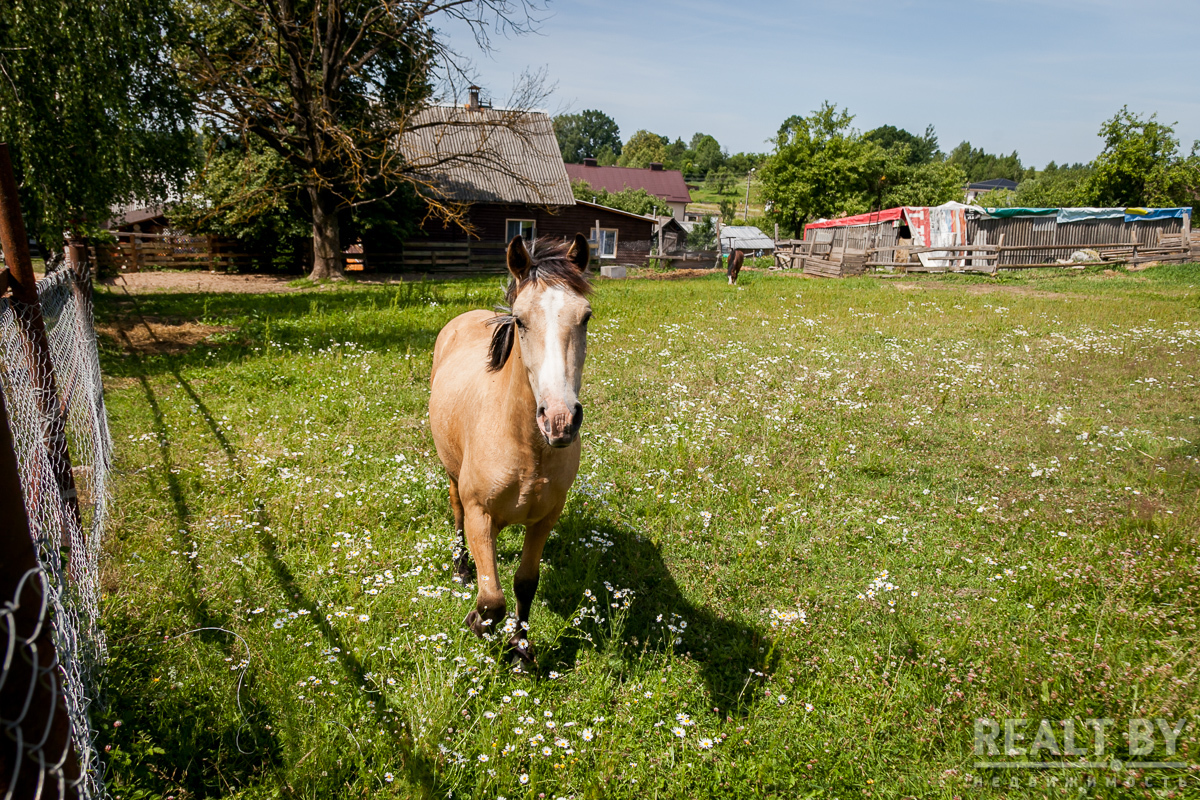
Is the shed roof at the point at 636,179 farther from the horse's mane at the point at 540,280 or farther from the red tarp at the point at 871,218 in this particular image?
the horse's mane at the point at 540,280

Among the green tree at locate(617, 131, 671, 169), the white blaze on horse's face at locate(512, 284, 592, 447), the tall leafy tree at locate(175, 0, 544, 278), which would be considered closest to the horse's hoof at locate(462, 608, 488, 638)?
the white blaze on horse's face at locate(512, 284, 592, 447)

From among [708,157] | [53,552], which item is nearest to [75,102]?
[53,552]

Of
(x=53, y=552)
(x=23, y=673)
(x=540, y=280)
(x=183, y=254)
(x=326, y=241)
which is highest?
(x=183, y=254)

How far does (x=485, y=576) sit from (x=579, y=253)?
6.39 feet

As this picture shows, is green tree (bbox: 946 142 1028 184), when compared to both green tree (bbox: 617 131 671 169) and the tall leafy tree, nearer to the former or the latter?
green tree (bbox: 617 131 671 169)

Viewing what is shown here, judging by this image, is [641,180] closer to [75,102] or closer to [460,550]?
[75,102]

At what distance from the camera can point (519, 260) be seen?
3219 millimetres

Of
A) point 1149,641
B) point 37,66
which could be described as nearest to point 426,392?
point 1149,641

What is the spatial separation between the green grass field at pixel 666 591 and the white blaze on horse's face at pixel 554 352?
63.0 inches

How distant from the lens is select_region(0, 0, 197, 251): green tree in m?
10.4

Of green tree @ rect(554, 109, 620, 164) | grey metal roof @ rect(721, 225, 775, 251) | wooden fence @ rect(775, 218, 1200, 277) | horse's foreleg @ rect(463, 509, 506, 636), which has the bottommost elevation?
horse's foreleg @ rect(463, 509, 506, 636)

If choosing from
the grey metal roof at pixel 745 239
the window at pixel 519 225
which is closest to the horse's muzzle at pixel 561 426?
the window at pixel 519 225

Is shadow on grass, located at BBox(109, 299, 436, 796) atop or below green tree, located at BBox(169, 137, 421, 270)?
below

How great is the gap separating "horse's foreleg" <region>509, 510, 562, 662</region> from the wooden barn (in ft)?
88.9
